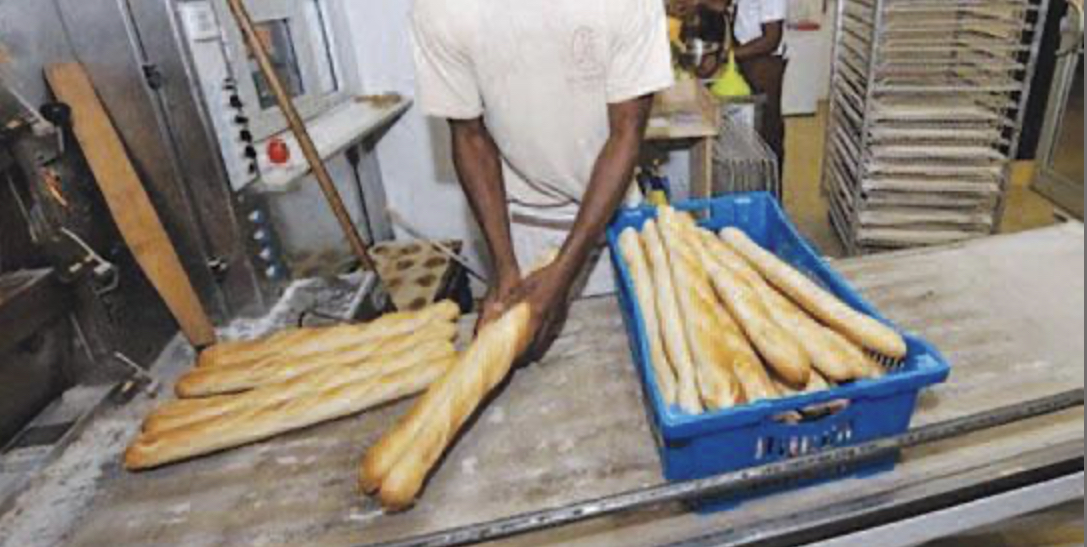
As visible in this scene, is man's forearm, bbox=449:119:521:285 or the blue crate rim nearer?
the blue crate rim

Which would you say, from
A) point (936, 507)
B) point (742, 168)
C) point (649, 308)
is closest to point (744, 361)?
point (649, 308)

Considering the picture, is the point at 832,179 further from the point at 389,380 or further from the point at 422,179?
the point at 389,380

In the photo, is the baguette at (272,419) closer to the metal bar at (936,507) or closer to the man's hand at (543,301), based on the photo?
the man's hand at (543,301)

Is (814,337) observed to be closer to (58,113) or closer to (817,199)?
(58,113)

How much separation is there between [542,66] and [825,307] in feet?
2.81

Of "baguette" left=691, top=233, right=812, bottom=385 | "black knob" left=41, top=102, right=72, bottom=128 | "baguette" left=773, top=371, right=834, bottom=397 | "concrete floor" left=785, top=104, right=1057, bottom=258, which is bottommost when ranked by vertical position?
"concrete floor" left=785, top=104, right=1057, bottom=258

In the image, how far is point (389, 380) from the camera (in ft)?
3.43

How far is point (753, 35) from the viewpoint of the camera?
Answer: 3422 millimetres

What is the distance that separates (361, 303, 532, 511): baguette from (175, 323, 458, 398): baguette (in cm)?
16

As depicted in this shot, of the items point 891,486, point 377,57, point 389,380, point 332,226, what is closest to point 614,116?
point 389,380

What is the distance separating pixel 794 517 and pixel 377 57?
2.63 m

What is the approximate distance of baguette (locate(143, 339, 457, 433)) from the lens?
1.02 m

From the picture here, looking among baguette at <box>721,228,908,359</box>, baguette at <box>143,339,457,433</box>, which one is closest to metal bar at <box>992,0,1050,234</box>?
baguette at <box>721,228,908,359</box>

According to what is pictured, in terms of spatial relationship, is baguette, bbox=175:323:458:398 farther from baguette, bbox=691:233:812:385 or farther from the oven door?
the oven door
